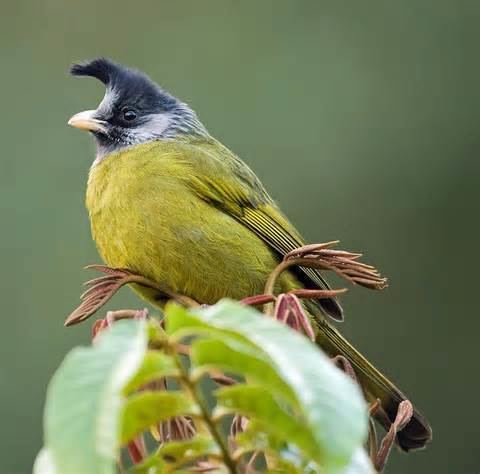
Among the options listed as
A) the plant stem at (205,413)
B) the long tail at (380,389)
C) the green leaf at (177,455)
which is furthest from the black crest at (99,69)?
the plant stem at (205,413)

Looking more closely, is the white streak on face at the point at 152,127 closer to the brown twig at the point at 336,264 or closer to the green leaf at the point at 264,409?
the brown twig at the point at 336,264

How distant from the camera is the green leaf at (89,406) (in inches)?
51.1

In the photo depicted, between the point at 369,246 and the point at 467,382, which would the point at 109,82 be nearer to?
the point at 369,246

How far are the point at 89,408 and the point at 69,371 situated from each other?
0.17 feet

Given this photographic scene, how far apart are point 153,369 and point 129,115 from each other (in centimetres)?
364

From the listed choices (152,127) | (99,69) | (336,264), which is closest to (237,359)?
(336,264)

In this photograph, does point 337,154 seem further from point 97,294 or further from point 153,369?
point 153,369

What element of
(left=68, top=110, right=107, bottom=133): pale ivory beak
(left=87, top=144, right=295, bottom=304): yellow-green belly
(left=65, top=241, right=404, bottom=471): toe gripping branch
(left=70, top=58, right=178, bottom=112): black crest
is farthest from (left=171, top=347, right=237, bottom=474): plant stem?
(left=68, top=110, right=107, bottom=133): pale ivory beak

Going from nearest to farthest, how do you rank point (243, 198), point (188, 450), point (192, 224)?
1. point (188, 450)
2. point (192, 224)
3. point (243, 198)

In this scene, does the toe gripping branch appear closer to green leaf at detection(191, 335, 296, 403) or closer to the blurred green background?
green leaf at detection(191, 335, 296, 403)

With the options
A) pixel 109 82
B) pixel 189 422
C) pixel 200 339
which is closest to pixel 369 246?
pixel 109 82

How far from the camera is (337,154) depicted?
25.0 ft

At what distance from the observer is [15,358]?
6793 millimetres

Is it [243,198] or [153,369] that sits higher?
[153,369]
